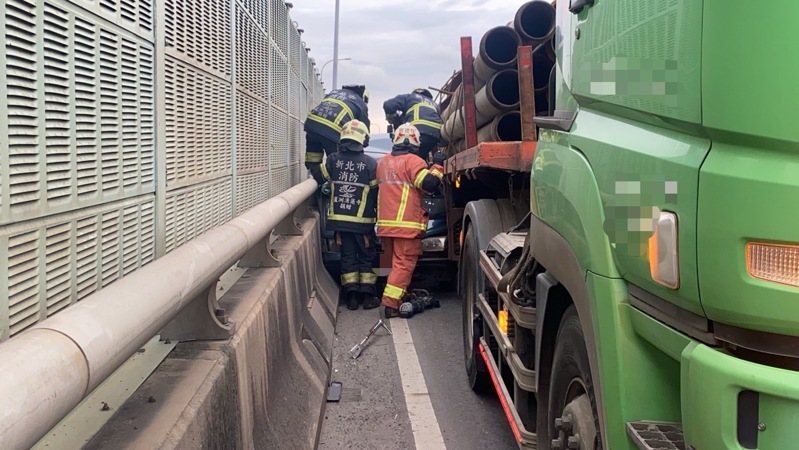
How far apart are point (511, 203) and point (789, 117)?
161 inches

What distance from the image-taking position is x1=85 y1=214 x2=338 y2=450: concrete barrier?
2490mm

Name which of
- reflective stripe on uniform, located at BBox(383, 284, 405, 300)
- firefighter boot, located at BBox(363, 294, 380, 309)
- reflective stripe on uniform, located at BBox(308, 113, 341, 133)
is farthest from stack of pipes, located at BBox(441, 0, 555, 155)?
reflective stripe on uniform, located at BBox(308, 113, 341, 133)

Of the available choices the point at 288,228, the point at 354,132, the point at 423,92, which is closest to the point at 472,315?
the point at 288,228

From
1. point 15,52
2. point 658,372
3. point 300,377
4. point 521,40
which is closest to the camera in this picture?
point 15,52

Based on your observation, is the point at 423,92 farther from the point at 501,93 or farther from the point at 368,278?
the point at 501,93

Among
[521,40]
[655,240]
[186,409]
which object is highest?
[521,40]

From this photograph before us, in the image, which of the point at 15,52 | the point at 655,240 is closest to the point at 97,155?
the point at 15,52

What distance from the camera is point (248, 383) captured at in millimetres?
3465

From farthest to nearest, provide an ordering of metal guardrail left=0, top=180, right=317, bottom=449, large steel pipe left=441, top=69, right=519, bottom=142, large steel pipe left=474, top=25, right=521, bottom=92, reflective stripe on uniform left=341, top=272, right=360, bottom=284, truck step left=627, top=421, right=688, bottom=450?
1. reflective stripe on uniform left=341, top=272, right=360, bottom=284
2. large steel pipe left=441, top=69, right=519, bottom=142
3. large steel pipe left=474, top=25, right=521, bottom=92
4. truck step left=627, top=421, right=688, bottom=450
5. metal guardrail left=0, top=180, right=317, bottom=449

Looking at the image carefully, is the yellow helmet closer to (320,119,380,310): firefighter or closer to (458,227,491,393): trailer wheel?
(320,119,380,310): firefighter

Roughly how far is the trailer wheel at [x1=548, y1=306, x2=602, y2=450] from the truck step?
1.02 ft

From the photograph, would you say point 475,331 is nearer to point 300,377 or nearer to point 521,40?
point 300,377

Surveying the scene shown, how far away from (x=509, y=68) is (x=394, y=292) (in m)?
3.45

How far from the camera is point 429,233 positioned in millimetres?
9211
